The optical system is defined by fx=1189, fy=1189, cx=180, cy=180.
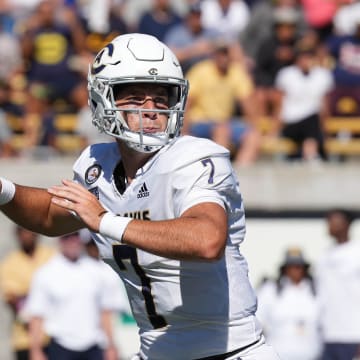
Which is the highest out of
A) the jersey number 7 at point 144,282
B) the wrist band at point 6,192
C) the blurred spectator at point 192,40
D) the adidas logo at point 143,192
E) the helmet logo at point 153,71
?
the helmet logo at point 153,71

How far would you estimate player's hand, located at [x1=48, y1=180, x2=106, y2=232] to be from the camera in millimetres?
3750

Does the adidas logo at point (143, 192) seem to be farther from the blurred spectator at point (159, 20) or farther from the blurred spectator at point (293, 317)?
the blurred spectator at point (159, 20)

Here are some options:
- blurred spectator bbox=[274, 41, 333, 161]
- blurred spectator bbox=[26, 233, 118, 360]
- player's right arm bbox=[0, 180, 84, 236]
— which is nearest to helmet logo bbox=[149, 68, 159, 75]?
player's right arm bbox=[0, 180, 84, 236]

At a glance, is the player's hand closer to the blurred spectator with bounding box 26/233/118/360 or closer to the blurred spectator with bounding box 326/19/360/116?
the blurred spectator with bounding box 26/233/118/360

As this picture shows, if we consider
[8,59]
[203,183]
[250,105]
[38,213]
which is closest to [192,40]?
[250,105]

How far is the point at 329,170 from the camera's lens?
10.4 metres

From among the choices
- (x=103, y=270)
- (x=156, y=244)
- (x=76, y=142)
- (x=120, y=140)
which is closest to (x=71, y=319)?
(x=103, y=270)

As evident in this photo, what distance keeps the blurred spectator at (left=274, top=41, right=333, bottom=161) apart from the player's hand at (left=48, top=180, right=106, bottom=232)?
6.84m

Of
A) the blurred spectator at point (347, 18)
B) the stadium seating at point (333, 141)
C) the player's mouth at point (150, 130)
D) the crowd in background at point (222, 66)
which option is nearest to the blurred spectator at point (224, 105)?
the crowd in background at point (222, 66)

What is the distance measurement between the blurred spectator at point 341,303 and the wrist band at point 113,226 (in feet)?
17.2

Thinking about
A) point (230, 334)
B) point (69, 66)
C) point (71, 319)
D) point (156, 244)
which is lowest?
point (71, 319)

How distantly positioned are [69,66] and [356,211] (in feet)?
10.3

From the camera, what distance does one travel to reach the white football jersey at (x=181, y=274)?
3912 millimetres

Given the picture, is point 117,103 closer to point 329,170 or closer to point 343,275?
point 343,275
